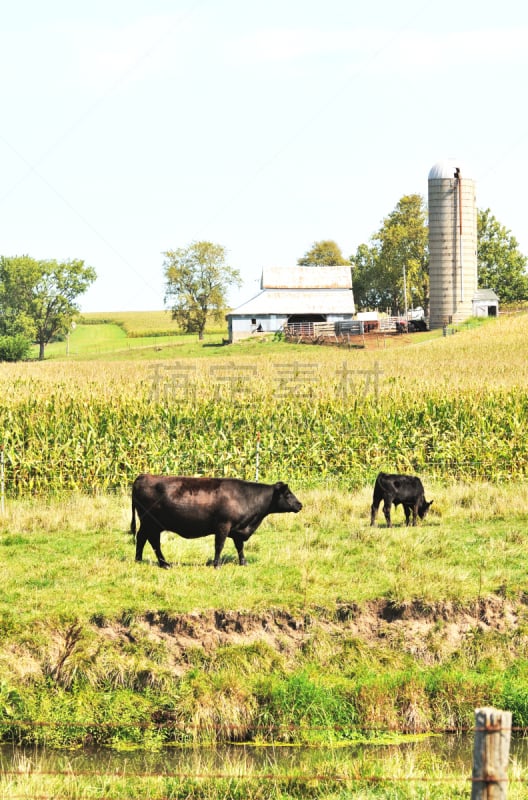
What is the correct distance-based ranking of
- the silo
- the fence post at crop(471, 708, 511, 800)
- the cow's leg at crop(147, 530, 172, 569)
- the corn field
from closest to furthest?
the fence post at crop(471, 708, 511, 800) < the cow's leg at crop(147, 530, 172, 569) < the corn field < the silo

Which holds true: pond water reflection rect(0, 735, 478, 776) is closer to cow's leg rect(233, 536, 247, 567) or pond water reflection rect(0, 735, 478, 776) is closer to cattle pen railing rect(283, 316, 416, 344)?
cow's leg rect(233, 536, 247, 567)

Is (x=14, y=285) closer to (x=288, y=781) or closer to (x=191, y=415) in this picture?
(x=191, y=415)

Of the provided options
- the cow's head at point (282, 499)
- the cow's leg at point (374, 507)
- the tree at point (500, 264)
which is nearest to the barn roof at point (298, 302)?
the tree at point (500, 264)

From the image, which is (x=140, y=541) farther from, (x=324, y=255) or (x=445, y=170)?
(x=324, y=255)

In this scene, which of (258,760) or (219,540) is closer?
(258,760)

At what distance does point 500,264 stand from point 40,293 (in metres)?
49.9

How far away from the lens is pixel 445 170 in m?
78.6

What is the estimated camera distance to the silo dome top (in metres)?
78.4

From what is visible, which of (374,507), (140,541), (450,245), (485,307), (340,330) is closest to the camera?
(140,541)

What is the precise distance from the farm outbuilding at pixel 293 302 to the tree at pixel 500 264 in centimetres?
2771

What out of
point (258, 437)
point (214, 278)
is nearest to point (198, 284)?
point (214, 278)

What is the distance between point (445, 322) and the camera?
3049 inches

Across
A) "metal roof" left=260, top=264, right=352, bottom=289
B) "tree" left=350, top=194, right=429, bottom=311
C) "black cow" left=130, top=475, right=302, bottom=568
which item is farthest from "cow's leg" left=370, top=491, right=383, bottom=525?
"tree" left=350, top=194, right=429, bottom=311

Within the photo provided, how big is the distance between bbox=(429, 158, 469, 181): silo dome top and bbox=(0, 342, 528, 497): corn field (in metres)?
55.7
